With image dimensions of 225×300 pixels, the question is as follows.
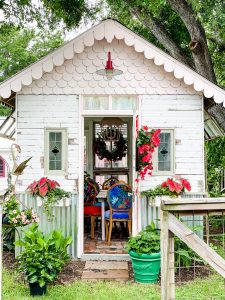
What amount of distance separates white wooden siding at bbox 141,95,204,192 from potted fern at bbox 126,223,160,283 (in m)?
1.31

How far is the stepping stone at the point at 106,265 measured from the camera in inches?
259

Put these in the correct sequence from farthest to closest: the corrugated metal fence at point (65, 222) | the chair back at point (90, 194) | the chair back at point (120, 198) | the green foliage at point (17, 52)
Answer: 1. the green foliage at point (17, 52)
2. the chair back at point (90, 194)
3. the chair back at point (120, 198)
4. the corrugated metal fence at point (65, 222)

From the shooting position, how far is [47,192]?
6.78 m

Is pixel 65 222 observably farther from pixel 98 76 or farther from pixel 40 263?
pixel 98 76

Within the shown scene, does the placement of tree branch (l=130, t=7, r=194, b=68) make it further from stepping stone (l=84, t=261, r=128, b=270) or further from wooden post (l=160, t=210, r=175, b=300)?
wooden post (l=160, t=210, r=175, b=300)

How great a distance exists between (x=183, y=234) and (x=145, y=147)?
345 cm

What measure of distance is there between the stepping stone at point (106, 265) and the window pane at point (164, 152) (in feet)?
5.89

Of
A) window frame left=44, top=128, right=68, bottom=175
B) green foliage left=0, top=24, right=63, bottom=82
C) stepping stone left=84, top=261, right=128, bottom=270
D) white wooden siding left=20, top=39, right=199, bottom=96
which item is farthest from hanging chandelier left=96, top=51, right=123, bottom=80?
green foliage left=0, top=24, right=63, bottom=82

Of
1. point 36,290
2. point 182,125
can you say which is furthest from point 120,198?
point 36,290

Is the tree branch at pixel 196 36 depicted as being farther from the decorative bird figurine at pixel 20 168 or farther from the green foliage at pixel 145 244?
the green foliage at pixel 145 244

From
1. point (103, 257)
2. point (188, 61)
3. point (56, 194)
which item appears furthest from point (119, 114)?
point (188, 61)

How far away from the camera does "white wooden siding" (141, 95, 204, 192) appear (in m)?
7.15

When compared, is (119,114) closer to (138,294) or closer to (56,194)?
(56,194)

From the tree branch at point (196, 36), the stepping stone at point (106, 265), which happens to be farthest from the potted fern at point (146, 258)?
the tree branch at point (196, 36)
